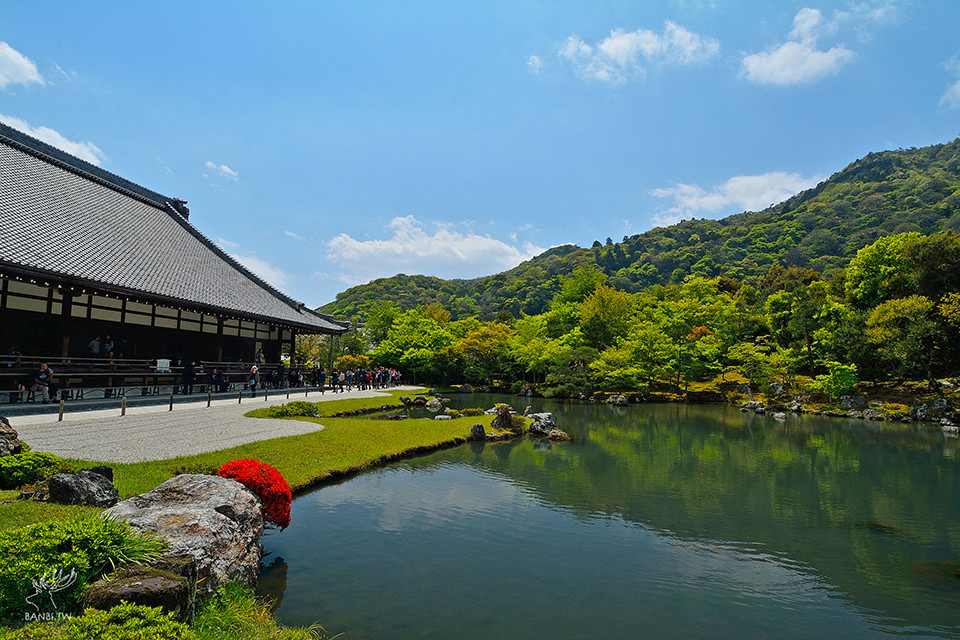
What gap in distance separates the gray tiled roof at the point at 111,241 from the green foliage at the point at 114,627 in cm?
1433

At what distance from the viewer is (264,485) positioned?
24.7 ft

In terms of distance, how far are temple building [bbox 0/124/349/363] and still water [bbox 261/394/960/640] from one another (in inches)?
471

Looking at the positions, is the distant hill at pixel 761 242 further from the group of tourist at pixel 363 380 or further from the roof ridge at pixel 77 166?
the roof ridge at pixel 77 166

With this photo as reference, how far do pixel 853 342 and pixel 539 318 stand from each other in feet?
96.2

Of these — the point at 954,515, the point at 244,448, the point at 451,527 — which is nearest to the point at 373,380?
the point at 244,448

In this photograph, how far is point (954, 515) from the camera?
11.3m

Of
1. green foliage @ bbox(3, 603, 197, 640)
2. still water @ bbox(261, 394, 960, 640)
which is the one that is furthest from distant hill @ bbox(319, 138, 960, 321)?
green foliage @ bbox(3, 603, 197, 640)

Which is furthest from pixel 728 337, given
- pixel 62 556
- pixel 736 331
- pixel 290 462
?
pixel 62 556

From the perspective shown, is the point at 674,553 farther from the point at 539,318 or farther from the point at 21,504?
the point at 539,318

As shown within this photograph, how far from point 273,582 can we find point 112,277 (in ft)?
48.1

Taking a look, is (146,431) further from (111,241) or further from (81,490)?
(111,241)

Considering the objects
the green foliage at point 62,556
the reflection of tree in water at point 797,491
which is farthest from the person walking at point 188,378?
the green foliage at point 62,556

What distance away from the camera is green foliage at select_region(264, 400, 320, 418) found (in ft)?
60.4

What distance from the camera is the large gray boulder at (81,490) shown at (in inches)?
265
